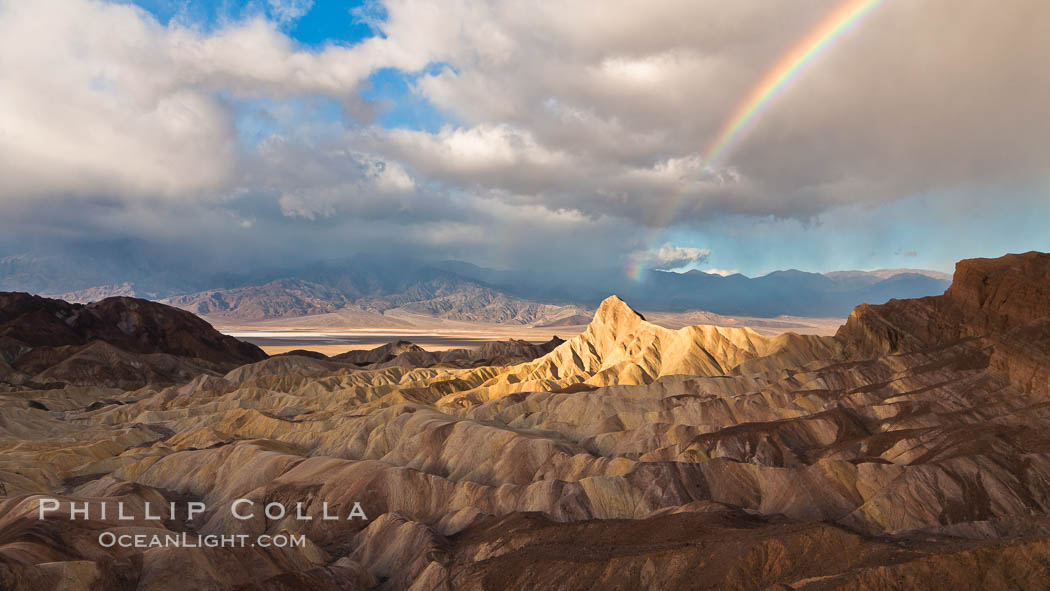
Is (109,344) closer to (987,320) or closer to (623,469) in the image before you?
(623,469)

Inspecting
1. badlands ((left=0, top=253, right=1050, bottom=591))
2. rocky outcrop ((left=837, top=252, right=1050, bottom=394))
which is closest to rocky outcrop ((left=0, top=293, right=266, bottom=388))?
badlands ((left=0, top=253, right=1050, bottom=591))

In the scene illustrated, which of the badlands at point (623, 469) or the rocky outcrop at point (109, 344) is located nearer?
the badlands at point (623, 469)


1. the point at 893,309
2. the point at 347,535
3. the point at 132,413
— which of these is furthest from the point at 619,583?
the point at 132,413

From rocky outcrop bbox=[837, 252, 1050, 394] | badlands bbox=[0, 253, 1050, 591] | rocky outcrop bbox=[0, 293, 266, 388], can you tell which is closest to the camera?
badlands bbox=[0, 253, 1050, 591]

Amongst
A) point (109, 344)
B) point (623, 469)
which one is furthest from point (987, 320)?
point (109, 344)

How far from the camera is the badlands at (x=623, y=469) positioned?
28.3 metres

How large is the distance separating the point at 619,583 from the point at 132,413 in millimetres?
87888

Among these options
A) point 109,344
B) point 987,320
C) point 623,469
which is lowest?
point 623,469

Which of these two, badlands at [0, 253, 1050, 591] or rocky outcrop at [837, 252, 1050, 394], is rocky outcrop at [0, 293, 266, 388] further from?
rocky outcrop at [837, 252, 1050, 394]

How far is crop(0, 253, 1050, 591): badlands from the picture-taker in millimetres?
28266

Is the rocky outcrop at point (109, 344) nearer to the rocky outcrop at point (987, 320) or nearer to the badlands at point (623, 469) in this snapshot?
the badlands at point (623, 469)

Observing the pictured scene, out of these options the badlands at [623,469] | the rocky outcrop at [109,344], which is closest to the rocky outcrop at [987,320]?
the badlands at [623,469]

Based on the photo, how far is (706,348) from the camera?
96438 millimetres

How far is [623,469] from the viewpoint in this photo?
154 feet
